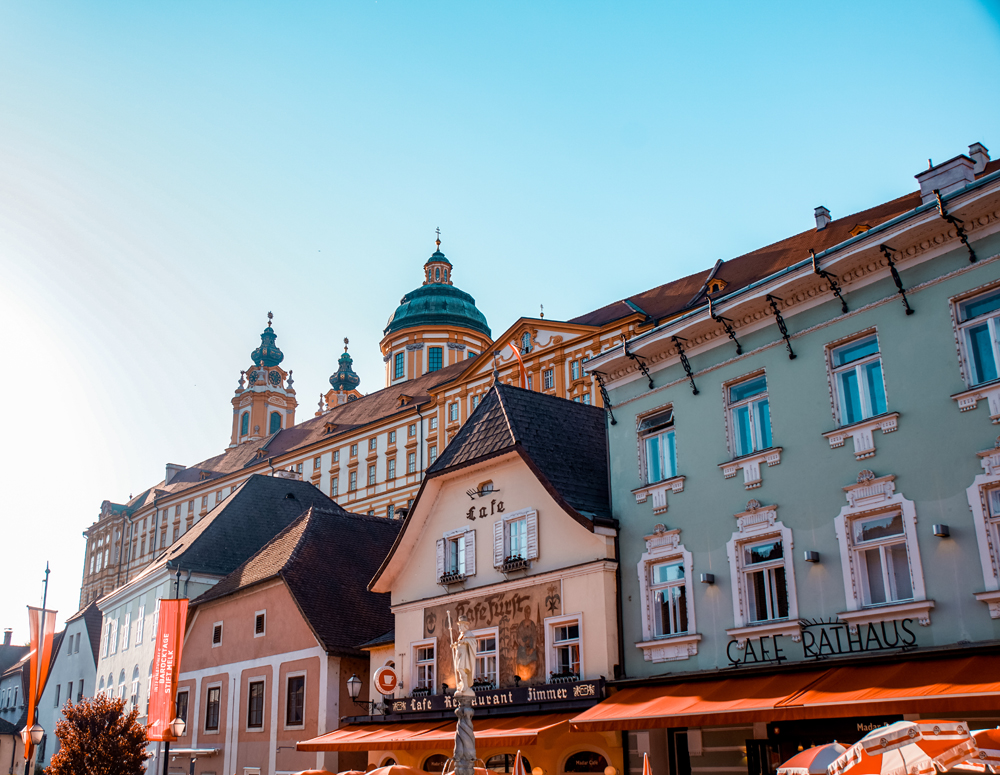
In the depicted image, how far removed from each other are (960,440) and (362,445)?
228 ft

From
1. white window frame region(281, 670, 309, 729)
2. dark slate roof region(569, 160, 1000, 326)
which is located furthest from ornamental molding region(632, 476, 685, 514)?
dark slate roof region(569, 160, 1000, 326)

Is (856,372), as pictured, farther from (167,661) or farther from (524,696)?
(167,661)

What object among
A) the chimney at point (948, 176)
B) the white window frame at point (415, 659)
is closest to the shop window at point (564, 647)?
the white window frame at point (415, 659)

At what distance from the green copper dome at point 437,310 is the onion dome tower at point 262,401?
24922mm

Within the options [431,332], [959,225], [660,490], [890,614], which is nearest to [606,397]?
[660,490]

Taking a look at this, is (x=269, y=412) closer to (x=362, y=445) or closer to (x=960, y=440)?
(x=362, y=445)

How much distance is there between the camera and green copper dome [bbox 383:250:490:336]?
9694 centimetres

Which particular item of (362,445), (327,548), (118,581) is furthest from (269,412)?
(327,548)

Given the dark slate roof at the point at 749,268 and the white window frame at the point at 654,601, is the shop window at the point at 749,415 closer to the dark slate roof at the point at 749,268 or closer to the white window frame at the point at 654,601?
the white window frame at the point at 654,601

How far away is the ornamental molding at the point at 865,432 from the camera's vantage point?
693 inches

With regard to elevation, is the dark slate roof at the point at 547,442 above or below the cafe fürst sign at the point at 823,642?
above

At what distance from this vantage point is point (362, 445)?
83625mm

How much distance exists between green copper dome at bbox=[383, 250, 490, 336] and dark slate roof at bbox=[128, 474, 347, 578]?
4732cm

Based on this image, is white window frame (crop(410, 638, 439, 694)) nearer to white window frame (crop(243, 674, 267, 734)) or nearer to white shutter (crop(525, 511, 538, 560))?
white shutter (crop(525, 511, 538, 560))
